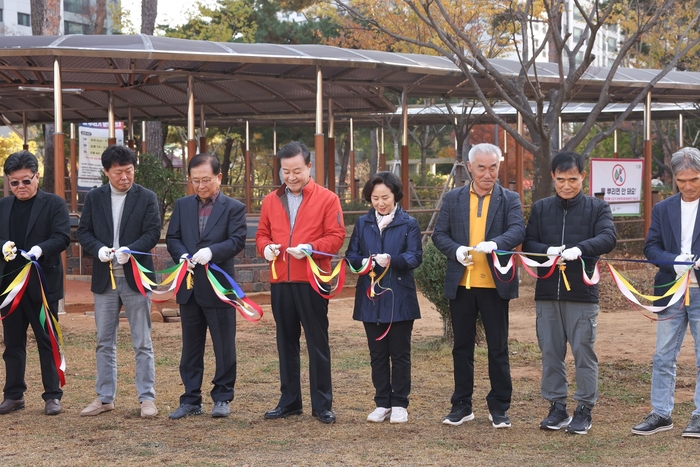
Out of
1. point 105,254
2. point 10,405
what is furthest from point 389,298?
point 10,405

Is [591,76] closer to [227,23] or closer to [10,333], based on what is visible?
[10,333]

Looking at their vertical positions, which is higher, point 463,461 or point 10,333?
point 10,333

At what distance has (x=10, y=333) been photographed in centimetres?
637

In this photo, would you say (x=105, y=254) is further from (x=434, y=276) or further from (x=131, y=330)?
(x=434, y=276)

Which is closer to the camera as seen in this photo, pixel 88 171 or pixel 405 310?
pixel 405 310

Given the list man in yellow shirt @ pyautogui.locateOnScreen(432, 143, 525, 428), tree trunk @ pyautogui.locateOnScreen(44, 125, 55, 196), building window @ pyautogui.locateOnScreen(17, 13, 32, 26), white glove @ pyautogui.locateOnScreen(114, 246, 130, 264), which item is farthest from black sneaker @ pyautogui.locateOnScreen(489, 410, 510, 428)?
building window @ pyautogui.locateOnScreen(17, 13, 32, 26)

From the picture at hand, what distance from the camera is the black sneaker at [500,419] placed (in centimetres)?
579

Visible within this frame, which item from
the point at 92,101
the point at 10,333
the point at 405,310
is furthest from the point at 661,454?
the point at 92,101

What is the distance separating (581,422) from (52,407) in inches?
140

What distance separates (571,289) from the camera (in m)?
5.66

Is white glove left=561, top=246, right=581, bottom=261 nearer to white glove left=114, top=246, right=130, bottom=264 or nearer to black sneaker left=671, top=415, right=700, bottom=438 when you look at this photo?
black sneaker left=671, top=415, right=700, bottom=438

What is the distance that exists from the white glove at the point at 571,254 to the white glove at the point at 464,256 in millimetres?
576

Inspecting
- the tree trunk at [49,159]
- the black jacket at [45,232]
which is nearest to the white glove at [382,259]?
the black jacket at [45,232]

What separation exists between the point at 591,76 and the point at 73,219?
882cm
